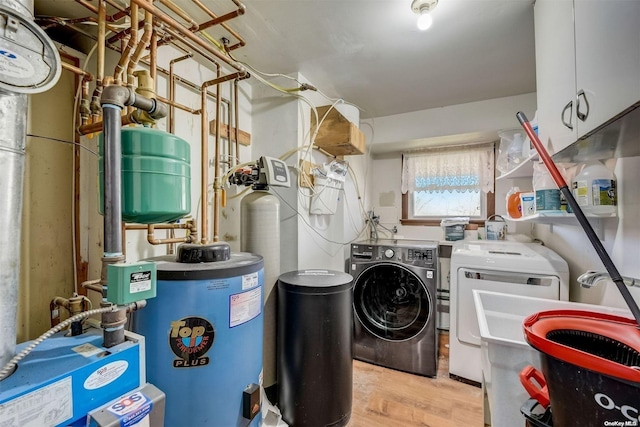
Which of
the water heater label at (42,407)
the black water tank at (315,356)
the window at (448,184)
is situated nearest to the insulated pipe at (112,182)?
the water heater label at (42,407)

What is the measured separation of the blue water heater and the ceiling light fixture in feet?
4.80

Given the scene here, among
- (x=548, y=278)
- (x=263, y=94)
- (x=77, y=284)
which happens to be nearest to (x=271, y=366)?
(x=77, y=284)

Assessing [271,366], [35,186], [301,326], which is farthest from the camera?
[271,366]

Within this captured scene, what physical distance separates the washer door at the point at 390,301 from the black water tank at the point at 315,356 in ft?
2.63

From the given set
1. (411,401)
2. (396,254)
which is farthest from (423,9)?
(411,401)

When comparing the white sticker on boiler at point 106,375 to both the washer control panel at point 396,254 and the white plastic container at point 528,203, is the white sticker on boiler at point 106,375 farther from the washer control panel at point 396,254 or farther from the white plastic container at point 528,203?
the white plastic container at point 528,203

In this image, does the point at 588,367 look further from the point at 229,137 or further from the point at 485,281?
the point at 229,137

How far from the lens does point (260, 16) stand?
1472 mm

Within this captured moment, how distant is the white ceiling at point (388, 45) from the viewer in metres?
1.40

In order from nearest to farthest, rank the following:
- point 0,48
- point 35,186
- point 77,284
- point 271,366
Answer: point 0,48, point 35,186, point 77,284, point 271,366

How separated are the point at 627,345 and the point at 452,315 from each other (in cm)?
143

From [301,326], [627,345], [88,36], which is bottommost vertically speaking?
[301,326]

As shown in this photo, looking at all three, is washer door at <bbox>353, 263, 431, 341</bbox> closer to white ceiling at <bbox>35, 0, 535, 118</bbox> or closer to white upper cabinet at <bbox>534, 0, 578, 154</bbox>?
white upper cabinet at <bbox>534, 0, 578, 154</bbox>

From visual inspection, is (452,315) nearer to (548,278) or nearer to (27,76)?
(548,278)
